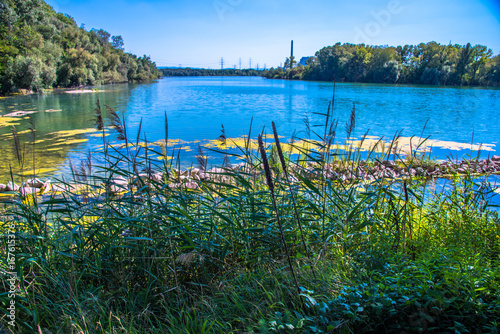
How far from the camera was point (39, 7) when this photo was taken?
150 ft

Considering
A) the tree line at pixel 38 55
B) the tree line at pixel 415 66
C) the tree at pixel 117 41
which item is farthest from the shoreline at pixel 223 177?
the tree at pixel 117 41

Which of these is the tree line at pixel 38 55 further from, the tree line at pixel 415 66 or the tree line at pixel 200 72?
the tree line at pixel 200 72

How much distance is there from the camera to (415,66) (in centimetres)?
6391

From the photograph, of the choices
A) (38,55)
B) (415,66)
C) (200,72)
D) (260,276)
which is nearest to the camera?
(260,276)

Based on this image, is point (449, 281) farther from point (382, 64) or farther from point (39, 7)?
point (382, 64)

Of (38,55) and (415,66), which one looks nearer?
(38,55)

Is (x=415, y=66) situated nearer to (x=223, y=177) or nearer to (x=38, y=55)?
(x=38, y=55)

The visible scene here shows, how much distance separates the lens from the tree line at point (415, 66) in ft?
176

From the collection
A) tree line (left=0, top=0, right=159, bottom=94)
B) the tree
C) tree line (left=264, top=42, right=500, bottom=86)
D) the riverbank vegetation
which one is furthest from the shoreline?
the tree

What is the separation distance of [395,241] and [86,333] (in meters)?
2.01

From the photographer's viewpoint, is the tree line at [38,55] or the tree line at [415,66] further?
the tree line at [415,66]

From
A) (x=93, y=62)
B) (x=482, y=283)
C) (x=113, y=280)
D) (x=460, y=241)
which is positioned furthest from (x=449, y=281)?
(x=93, y=62)

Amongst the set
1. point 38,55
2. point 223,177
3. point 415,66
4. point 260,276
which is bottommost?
point 260,276

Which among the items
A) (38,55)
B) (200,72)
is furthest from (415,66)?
(200,72)
